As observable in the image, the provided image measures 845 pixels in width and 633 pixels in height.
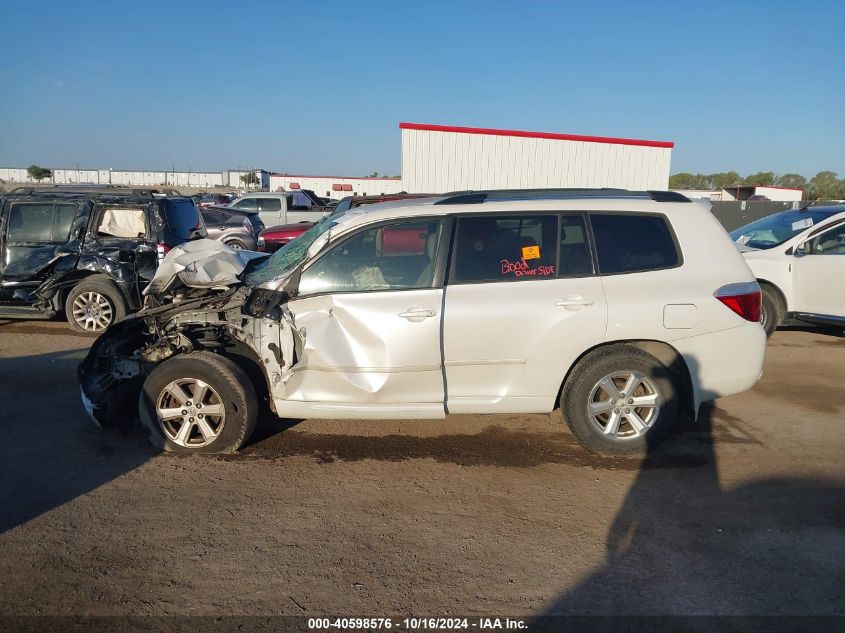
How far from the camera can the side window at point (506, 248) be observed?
15.7 ft

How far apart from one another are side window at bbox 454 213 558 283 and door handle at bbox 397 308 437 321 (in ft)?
1.09

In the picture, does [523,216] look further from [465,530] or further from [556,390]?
[465,530]

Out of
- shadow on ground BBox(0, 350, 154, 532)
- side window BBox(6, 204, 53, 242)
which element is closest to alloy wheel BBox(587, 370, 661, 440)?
shadow on ground BBox(0, 350, 154, 532)

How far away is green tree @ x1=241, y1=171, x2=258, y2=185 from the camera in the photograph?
216 ft

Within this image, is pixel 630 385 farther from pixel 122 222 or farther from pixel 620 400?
pixel 122 222

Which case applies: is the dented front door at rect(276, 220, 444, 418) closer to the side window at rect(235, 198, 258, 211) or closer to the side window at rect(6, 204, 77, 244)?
the side window at rect(6, 204, 77, 244)

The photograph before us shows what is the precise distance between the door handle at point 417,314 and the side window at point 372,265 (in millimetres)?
198

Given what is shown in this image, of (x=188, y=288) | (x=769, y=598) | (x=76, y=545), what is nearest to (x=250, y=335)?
(x=188, y=288)

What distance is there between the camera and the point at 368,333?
15.2 feet

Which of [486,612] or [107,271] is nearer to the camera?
[486,612]

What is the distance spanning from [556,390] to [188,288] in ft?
10.2

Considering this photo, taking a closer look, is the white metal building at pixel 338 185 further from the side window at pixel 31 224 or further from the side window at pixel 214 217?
the side window at pixel 31 224

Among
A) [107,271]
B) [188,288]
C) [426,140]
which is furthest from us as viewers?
[426,140]

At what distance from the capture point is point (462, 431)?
18.0ft
